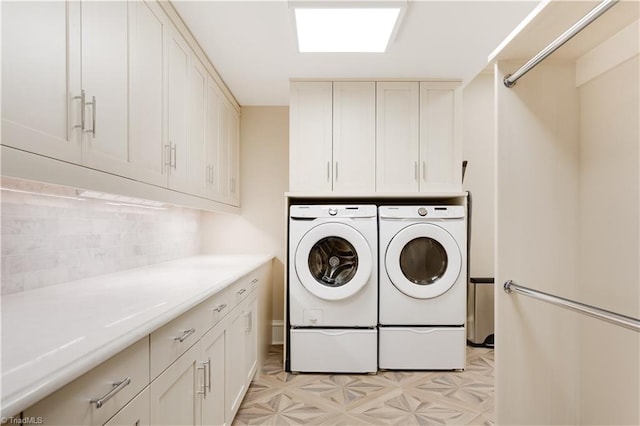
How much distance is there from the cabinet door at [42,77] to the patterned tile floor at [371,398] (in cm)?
181

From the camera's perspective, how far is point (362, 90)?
10.5 feet

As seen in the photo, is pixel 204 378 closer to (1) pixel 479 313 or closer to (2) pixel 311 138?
(2) pixel 311 138

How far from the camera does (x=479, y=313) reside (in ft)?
12.2

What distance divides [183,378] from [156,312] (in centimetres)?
37

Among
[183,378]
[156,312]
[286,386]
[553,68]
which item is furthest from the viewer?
[286,386]

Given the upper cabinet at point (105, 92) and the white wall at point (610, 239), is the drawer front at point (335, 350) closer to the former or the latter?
the upper cabinet at point (105, 92)

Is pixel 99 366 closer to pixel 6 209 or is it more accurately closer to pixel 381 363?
pixel 6 209

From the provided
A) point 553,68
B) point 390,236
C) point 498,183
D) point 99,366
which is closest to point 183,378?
point 99,366

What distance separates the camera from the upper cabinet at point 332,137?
3.19 metres

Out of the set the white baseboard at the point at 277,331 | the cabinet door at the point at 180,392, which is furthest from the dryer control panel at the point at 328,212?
the cabinet door at the point at 180,392

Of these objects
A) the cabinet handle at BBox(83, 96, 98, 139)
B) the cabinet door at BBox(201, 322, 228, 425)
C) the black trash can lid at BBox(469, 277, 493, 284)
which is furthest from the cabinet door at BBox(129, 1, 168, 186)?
the black trash can lid at BBox(469, 277, 493, 284)

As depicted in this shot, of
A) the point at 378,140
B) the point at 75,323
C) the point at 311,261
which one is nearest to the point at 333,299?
the point at 311,261

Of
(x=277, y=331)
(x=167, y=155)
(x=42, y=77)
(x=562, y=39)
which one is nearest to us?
(x=42, y=77)

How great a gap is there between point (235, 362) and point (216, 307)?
0.56 meters
